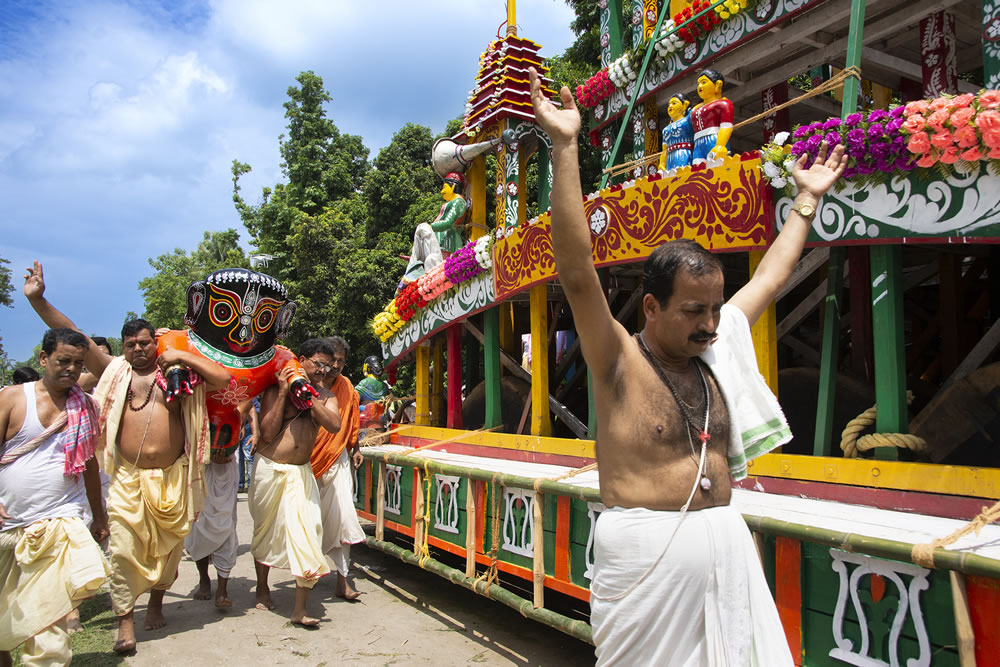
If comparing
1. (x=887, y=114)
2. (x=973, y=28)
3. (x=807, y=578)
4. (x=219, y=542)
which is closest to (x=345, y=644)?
(x=219, y=542)

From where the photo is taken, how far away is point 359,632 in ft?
15.8

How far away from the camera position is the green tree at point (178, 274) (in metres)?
33.6

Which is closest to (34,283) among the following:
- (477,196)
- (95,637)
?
(95,637)

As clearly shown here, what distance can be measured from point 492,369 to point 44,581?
3.83 meters

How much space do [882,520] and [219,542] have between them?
4.53 meters

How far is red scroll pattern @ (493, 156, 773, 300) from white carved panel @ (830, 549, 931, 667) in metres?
1.88

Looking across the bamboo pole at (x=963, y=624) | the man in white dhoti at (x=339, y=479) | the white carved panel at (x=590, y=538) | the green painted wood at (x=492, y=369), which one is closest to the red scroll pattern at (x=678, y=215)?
the green painted wood at (x=492, y=369)

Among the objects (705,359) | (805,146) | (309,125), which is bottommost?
(705,359)

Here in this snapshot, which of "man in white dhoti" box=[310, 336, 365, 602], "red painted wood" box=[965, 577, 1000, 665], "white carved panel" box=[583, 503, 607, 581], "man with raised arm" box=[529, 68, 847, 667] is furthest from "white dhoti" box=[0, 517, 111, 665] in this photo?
"red painted wood" box=[965, 577, 1000, 665]

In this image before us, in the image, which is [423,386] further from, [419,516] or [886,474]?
[886,474]

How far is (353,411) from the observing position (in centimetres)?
630

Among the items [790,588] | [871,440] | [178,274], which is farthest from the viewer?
[178,274]

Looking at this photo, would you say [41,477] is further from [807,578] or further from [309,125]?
[309,125]

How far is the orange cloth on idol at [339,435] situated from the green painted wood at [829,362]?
3490 millimetres
